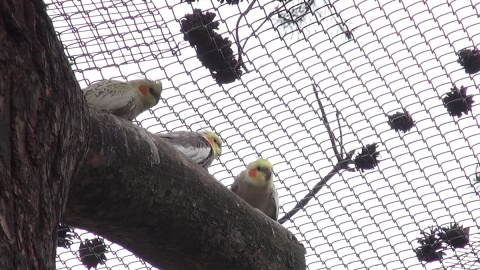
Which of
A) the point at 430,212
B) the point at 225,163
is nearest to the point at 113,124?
the point at 225,163

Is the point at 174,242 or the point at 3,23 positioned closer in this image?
the point at 3,23

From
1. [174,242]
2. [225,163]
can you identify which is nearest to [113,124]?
[174,242]

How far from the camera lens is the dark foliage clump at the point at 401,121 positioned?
95.4 inches

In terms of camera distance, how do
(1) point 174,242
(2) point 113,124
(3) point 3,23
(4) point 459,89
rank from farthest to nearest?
(4) point 459,89 → (1) point 174,242 → (2) point 113,124 → (3) point 3,23

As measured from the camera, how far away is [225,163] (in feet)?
8.93

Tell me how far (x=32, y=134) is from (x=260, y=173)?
160 cm

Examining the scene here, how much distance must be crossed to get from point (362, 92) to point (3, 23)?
1.52 m

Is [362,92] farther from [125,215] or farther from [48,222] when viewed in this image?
[48,222]

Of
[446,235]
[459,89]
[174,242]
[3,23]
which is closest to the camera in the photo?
[3,23]

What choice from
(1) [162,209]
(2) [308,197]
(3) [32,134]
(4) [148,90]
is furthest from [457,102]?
(3) [32,134]

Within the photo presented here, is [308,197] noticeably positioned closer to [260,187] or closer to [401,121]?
[260,187]

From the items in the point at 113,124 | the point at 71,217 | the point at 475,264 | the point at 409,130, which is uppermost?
the point at 409,130

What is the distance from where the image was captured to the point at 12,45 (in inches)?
40.4

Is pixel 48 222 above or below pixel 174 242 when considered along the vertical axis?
below
